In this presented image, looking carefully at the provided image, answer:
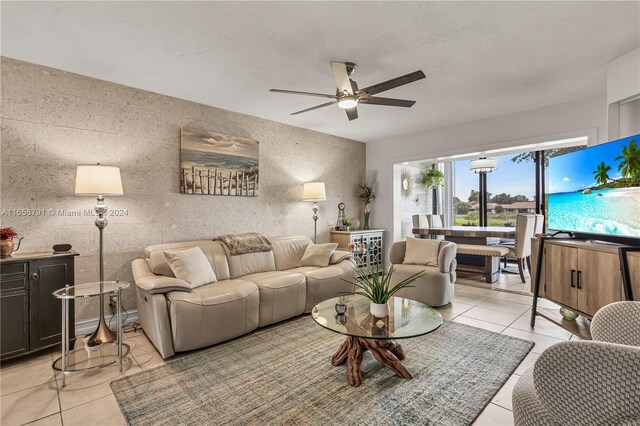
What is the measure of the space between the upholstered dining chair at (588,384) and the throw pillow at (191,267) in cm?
274

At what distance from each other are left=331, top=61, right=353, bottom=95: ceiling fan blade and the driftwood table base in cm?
199

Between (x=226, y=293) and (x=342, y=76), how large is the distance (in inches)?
84.4

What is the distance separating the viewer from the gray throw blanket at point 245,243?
12.3 feet

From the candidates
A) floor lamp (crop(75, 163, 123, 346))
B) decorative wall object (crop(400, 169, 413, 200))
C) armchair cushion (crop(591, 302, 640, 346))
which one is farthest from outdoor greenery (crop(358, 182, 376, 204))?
armchair cushion (crop(591, 302, 640, 346))

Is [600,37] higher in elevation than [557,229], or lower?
higher

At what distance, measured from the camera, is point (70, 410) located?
6.34 feet

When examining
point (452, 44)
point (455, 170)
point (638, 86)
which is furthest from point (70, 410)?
point (455, 170)

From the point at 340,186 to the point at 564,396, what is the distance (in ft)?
16.2

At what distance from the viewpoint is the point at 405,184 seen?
6457mm

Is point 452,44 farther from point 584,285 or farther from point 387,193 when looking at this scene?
point 387,193

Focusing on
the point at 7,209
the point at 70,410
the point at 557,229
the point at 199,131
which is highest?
the point at 199,131

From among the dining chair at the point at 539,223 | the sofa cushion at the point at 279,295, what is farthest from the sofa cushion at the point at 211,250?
the dining chair at the point at 539,223

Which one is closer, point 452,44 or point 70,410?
point 70,410

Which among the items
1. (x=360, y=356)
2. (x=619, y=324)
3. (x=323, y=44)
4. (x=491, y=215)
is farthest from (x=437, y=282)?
(x=491, y=215)
